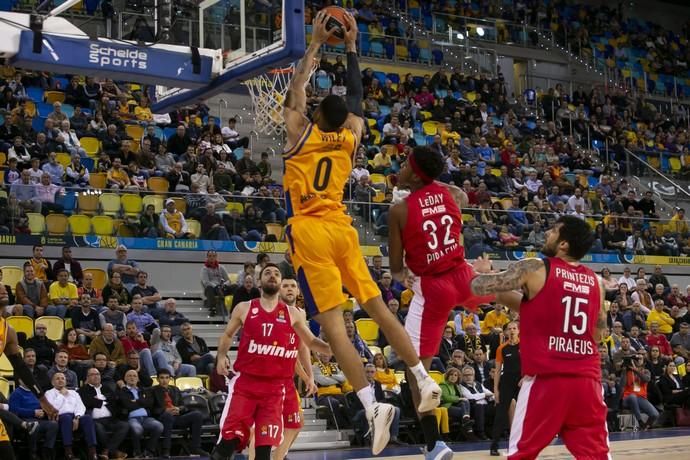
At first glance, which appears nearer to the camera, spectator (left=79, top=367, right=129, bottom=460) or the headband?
the headband

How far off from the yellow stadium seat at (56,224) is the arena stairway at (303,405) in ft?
7.81

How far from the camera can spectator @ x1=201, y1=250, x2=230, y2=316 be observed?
56.4 ft

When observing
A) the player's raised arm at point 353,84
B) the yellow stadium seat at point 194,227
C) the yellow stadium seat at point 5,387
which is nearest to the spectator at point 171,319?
the yellow stadium seat at point 194,227

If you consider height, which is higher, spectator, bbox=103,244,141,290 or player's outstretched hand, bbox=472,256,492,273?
player's outstretched hand, bbox=472,256,492,273

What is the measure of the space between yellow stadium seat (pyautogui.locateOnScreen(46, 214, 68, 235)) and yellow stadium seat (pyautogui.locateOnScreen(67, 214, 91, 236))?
0.10m

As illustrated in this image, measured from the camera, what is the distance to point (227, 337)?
926cm

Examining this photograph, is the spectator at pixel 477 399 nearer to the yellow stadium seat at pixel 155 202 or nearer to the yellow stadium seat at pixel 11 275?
the yellow stadium seat at pixel 155 202

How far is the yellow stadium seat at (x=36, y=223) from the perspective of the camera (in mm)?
16188

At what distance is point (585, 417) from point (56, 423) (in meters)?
8.13

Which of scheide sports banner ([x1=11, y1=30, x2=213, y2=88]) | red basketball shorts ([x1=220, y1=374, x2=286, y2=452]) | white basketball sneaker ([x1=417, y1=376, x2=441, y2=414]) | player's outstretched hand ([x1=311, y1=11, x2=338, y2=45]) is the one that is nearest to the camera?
white basketball sneaker ([x1=417, y1=376, x2=441, y2=414])

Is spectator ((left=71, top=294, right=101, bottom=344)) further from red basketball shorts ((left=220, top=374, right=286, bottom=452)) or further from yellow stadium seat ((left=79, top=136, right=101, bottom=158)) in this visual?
red basketball shorts ((left=220, top=374, right=286, bottom=452))

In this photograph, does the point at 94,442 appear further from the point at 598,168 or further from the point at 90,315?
the point at 598,168

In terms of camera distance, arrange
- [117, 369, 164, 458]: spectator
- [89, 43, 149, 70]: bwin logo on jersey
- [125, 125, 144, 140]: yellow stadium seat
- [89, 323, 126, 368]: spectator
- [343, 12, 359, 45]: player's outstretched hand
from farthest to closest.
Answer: [125, 125, 144, 140]: yellow stadium seat → [89, 323, 126, 368]: spectator → [117, 369, 164, 458]: spectator → [89, 43, 149, 70]: bwin logo on jersey → [343, 12, 359, 45]: player's outstretched hand

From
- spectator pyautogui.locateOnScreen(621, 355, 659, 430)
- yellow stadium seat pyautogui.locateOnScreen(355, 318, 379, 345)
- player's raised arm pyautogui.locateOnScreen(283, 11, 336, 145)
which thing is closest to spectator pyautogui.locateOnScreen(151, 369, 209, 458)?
yellow stadium seat pyautogui.locateOnScreen(355, 318, 379, 345)
